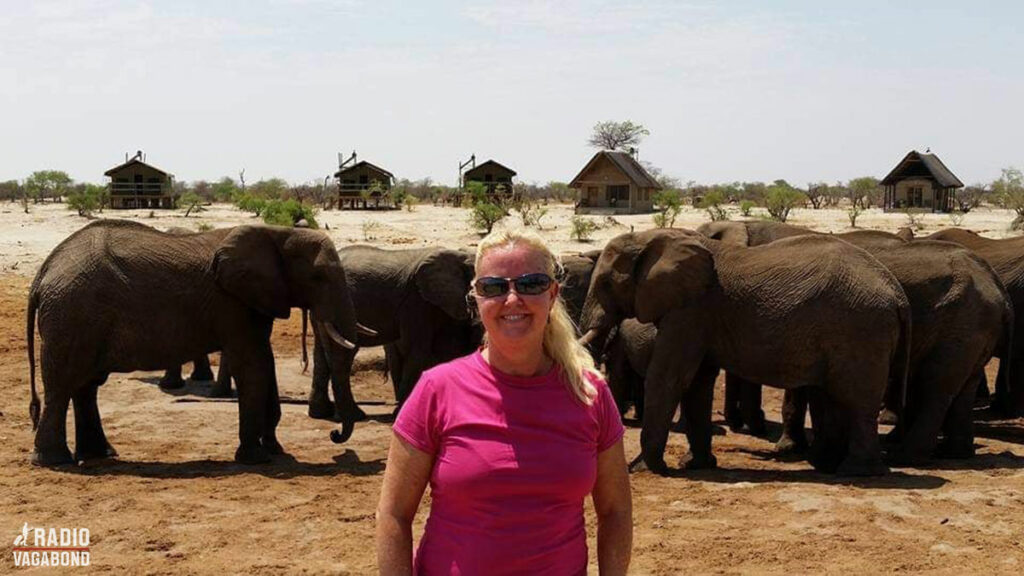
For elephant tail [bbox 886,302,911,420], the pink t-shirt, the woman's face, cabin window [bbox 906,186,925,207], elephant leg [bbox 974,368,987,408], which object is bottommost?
elephant leg [bbox 974,368,987,408]

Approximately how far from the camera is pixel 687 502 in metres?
8.87

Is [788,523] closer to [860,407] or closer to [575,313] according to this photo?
[860,407]

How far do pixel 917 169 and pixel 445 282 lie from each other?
161ft

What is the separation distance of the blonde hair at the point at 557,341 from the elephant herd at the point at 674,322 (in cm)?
642

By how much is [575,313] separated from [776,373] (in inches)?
178

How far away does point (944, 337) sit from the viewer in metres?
10.8

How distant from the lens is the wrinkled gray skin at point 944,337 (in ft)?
35.3

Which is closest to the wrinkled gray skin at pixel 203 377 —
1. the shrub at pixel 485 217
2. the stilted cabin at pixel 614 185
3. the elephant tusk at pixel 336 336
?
the elephant tusk at pixel 336 336

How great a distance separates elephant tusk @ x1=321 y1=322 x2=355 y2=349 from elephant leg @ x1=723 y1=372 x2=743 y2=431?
15.9 ft

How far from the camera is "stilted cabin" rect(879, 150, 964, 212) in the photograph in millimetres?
55906

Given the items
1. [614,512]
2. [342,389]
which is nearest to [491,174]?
[342,389]

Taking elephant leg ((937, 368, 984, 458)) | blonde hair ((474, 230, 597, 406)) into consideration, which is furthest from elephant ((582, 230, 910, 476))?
blonde hair ((474, 230, 597, 406))

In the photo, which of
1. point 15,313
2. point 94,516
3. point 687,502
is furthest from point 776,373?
point 15,313

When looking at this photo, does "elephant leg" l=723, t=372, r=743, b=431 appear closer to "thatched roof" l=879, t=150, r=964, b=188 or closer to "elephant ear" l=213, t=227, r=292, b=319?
"elephant ear" l=213, t=227, r=292, b=319
